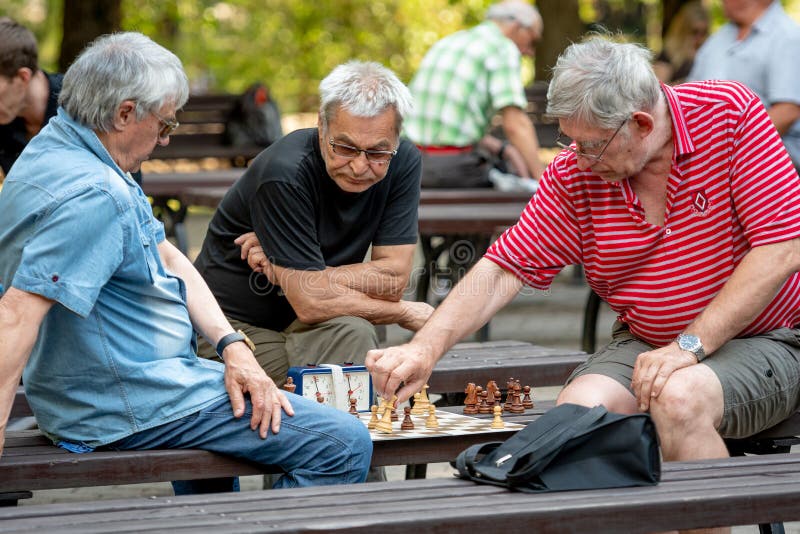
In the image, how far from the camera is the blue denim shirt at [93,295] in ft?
9.56

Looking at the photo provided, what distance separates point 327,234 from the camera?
4.31m

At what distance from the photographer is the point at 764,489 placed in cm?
279

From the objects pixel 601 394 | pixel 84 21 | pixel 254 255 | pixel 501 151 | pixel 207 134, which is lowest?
pixel 601 394

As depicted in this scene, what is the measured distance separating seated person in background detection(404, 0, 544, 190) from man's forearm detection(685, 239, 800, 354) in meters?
4.54

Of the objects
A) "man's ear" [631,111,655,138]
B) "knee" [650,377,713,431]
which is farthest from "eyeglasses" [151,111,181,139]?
"knee" [650,377,713,431]

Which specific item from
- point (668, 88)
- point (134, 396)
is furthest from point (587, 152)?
point (134, 396)

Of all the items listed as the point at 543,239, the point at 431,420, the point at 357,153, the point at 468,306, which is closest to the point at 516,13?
the point at 357,153

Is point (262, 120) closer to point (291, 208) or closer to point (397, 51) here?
point (291, 208)

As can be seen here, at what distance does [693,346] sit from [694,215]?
0.39 metres

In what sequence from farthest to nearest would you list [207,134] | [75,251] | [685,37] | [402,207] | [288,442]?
[207,134] < [685,37] < [402,207] < [288,442] < [75,251]

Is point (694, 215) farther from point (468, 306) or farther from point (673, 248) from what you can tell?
point (468, 306)

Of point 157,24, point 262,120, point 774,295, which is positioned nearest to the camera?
point 774,295

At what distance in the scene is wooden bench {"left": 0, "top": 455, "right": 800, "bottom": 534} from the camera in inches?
99.1

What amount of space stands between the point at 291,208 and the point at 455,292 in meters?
0.68
